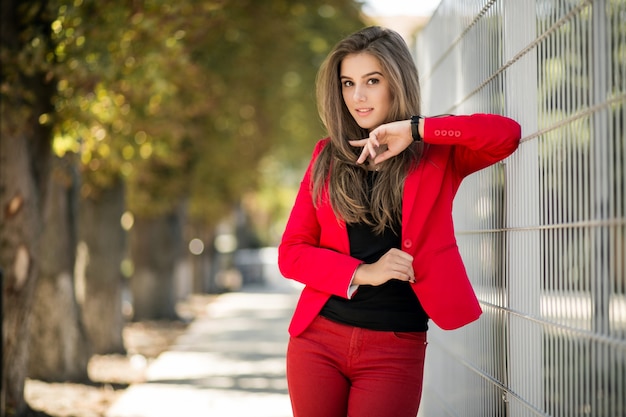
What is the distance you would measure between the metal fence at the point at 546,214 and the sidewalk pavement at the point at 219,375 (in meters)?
4.60

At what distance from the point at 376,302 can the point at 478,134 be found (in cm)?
69

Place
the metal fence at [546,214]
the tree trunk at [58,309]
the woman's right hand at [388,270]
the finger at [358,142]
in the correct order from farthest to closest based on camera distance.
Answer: the tree trunk at [58,309] → the finger at [358,142] → the woman's right hand at [388,270] → the metal fence at [546,214]

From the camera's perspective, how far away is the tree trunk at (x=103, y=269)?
46.1 ft

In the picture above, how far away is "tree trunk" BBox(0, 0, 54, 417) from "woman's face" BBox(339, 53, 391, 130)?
187 inches

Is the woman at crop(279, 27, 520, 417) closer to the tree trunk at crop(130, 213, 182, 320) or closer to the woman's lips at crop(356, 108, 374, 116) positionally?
the woman's lips at crop(356, 108, 374, 116)

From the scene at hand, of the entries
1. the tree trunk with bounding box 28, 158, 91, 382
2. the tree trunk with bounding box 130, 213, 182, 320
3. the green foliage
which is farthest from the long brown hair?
the tree trunk with bounding box 130, 213, 182, 320

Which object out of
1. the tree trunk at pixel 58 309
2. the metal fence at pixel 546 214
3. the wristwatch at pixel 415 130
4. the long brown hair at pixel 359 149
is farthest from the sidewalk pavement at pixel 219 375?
the wristwatch at pixel 415 130

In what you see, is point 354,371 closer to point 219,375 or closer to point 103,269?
point 219,375

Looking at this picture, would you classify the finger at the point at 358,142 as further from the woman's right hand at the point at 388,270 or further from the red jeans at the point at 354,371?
the red jeans at the point at 354,371

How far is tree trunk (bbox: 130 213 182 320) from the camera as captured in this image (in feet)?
65.9

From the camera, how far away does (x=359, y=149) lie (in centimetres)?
369

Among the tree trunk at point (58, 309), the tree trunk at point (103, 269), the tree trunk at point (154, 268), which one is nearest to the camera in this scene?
the tree trunk at point (58, 309)

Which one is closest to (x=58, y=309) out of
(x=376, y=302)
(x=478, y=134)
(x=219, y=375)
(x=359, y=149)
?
(x=219, y=375)

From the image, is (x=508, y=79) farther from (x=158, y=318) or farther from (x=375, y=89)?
(x=158, y=318)
